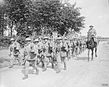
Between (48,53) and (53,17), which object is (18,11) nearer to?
(48,53)

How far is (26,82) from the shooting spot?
30.8 feet

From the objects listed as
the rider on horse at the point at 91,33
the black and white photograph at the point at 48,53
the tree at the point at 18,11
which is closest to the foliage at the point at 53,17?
the black and white photograph at the point at 48,53

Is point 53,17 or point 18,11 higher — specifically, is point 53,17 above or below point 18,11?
above

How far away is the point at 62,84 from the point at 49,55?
4.02 m

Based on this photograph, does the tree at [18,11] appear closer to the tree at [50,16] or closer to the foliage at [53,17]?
the foliage at [53,17]

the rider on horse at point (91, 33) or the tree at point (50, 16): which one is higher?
the tree at point (50, 16)

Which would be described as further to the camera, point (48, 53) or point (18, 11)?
point (18, 11)

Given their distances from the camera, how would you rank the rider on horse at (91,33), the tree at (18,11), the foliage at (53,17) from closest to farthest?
the rider on horse at (91,33) → the tree at (18,11) → the foliage at (53,17)

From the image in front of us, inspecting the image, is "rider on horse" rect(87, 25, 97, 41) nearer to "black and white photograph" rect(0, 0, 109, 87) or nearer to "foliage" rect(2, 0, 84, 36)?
"black and white photograph" rect(0, 0, 109, 87)

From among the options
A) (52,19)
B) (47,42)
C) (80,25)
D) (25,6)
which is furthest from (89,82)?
(80,25)

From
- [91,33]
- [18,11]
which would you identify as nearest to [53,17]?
[18,11]

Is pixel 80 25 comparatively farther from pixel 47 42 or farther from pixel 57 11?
pixel 47 42

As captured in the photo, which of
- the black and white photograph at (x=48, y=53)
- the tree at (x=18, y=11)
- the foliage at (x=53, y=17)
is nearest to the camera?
the black and white photograph at (x=48, y=53)

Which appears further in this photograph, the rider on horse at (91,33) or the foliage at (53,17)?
the foliage at (53,17)
